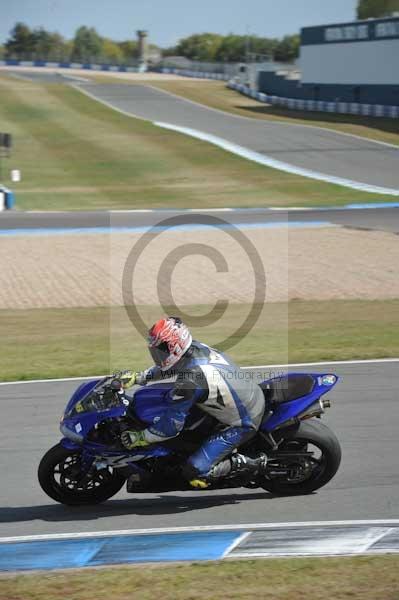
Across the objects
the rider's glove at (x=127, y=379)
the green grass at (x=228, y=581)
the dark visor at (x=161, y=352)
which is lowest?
the green grass at (x=228, y=581)

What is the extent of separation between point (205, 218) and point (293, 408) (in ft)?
71.6

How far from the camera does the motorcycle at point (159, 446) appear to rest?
7.43 metres

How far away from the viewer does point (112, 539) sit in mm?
7066

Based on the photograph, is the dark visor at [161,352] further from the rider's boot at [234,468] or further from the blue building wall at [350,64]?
the blue building wall at [350,64]

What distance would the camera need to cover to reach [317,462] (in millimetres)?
7836

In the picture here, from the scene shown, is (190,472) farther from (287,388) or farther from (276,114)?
(276,114)

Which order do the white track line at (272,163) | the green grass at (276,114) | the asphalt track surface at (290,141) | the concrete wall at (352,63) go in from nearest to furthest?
the white track line at (272,163) < the asphalt track surface at (290,141) < the green grass at (276,114) < the concrete wall at (352,63)

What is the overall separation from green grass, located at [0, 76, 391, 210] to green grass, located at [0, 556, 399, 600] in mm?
27747

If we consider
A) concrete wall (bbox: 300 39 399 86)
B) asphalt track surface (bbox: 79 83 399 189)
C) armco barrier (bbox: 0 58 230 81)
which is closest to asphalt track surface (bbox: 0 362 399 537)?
asphalt track surface (bbox: 79 83 399 189)

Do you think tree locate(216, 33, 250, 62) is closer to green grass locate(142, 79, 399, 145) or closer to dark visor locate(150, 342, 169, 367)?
green grass locate(142, 79, 399, 145)

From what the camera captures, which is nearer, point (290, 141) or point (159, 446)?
point (159, 446)

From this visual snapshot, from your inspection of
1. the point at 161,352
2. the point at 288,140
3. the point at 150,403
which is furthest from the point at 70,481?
the point at 288,140

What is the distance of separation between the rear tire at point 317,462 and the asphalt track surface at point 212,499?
9 cm

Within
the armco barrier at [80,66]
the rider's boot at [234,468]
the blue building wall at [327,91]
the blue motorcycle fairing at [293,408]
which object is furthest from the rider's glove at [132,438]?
the armco barrier at [80,66]
